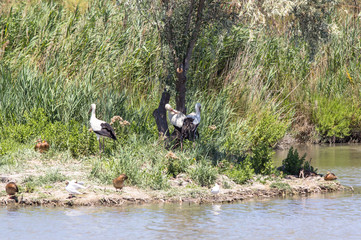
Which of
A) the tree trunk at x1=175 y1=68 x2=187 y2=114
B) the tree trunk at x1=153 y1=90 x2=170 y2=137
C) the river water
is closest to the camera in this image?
the river water

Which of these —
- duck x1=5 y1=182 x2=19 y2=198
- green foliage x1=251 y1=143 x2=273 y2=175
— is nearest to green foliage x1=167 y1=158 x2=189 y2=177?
green foliage x1=251 y1=143 x2=273 y2=175

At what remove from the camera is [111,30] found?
18656 millimetres

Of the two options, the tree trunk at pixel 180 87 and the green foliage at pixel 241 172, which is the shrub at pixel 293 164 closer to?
the green foliage at pixel 241 172

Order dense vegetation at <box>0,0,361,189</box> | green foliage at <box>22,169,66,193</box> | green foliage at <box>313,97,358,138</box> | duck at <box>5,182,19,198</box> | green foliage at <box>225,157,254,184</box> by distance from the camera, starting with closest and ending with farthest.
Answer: duck at <box>5,182,19,198</box>
green foliage at <box>22,169,66,193</box>
green foliage at <box>225,157,254,184</box>
dense vegetation at <box>0,0,361,189</box>
green foliage at <box>313,97,358,138</box>

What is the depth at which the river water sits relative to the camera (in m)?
8.71

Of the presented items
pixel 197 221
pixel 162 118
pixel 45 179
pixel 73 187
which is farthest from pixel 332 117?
pixel 73 187

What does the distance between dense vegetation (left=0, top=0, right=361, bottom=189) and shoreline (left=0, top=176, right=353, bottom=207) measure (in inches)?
14.4

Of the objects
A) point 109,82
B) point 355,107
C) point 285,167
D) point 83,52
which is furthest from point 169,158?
point 355,107

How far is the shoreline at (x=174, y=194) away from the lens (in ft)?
34.4

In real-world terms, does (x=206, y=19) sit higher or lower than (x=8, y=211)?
higher

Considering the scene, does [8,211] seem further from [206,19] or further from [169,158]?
[206,19]

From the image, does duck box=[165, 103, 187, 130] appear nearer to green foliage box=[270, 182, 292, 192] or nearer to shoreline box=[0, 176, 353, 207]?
shoreline box=[0, 176, 353, 207]

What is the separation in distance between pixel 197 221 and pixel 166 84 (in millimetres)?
4731

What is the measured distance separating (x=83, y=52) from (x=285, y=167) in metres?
7.02
